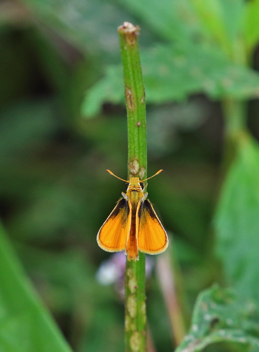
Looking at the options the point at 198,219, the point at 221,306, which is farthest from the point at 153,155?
the point at 221,306

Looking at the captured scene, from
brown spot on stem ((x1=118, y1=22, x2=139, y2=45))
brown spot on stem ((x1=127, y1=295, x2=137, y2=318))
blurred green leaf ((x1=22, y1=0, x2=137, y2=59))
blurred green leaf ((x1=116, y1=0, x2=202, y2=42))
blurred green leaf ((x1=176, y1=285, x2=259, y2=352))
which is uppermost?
blurred green leaf ((x1=22, y1=0, x2=137, y2=59))

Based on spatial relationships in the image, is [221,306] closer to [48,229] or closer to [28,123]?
[48,229]

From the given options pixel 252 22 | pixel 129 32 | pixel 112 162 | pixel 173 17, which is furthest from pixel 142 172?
pixel 112 162

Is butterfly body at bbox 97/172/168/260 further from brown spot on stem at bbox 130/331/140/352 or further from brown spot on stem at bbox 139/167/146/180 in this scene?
brown spot on stem at bbox 130/331/140/352

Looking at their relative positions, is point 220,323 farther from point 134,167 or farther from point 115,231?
point 134,167

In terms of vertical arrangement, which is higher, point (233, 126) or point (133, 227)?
point (233, 126)

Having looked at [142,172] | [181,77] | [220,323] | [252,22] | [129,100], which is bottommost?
[220,323]

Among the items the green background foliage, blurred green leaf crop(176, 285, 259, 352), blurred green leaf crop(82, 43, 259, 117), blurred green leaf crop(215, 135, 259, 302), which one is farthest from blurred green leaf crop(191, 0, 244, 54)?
blurred green leaf crop(176, 285, 259, 352)

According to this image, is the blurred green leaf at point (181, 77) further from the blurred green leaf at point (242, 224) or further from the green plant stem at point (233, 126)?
the blurred green leaf at point (242, 224)
